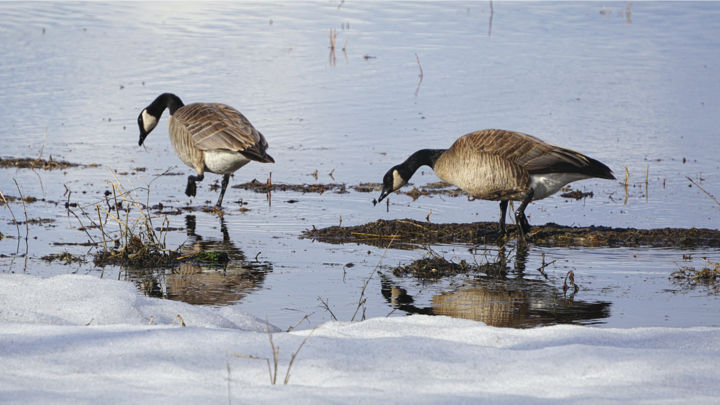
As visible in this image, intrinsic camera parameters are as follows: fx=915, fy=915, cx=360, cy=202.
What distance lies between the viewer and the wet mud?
8.26m

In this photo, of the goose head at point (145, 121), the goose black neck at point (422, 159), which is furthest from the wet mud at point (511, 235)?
the goose head at point (145, 121)

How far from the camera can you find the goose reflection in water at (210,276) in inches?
250

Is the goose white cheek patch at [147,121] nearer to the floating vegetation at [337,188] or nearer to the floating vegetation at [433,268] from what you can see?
the floating vegetation at [337,188]

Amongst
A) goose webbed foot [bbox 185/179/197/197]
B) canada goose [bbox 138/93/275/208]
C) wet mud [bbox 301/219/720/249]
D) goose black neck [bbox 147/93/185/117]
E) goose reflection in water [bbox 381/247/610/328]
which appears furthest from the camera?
goose black neck [bbox 147/93/185/117]

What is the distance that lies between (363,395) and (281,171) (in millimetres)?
8821

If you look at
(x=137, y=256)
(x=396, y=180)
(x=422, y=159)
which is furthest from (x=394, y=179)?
(x=137, y=256)

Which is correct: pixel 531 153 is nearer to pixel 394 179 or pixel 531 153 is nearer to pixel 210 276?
pixel 394 179

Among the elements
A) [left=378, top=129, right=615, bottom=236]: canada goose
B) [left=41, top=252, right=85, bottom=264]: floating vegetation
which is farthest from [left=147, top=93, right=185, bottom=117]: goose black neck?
[left=41, top=252, right=85, bottom=264]: floating vegetation

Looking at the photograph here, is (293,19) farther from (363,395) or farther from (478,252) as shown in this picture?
(363,395)

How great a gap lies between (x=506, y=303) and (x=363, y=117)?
9.88m

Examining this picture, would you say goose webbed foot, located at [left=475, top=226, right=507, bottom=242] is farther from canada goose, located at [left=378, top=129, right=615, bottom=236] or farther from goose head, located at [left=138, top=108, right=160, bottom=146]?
goose head, located at [left=138, top=108, right=160, bottom=146]

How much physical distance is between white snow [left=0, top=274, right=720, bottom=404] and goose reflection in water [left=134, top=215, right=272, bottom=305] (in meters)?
1.71

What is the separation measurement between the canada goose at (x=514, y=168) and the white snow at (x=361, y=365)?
13.1 feet

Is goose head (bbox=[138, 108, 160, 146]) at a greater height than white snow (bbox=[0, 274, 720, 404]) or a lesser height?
greater
